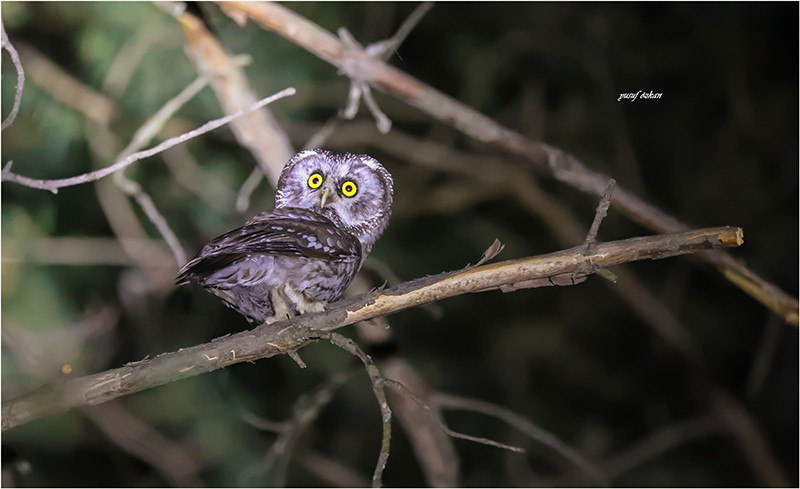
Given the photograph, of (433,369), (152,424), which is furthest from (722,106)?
(152,424)

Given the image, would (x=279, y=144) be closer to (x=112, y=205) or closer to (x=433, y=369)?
(x=112, y=205)

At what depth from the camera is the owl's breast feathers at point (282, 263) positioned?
1.62 metres

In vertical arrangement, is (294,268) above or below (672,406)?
below

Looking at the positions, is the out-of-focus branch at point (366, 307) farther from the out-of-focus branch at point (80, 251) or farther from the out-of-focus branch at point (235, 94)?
the out-of-focus branch at point (80, 251)

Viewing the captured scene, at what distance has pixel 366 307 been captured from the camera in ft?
5.29

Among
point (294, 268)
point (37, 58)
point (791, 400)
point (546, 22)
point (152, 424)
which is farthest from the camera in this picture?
point (791, 400)

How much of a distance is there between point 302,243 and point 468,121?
114 centimetres

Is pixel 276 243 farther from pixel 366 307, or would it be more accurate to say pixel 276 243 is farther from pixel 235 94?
pixel 235 94

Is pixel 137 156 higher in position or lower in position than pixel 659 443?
lower

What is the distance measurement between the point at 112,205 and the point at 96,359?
77 cm

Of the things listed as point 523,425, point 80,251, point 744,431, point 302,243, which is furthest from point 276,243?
point 744,431

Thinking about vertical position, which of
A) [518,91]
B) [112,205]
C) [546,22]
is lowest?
[112,205]

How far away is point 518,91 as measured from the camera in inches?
156

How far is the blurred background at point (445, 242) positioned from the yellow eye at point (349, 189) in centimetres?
68
